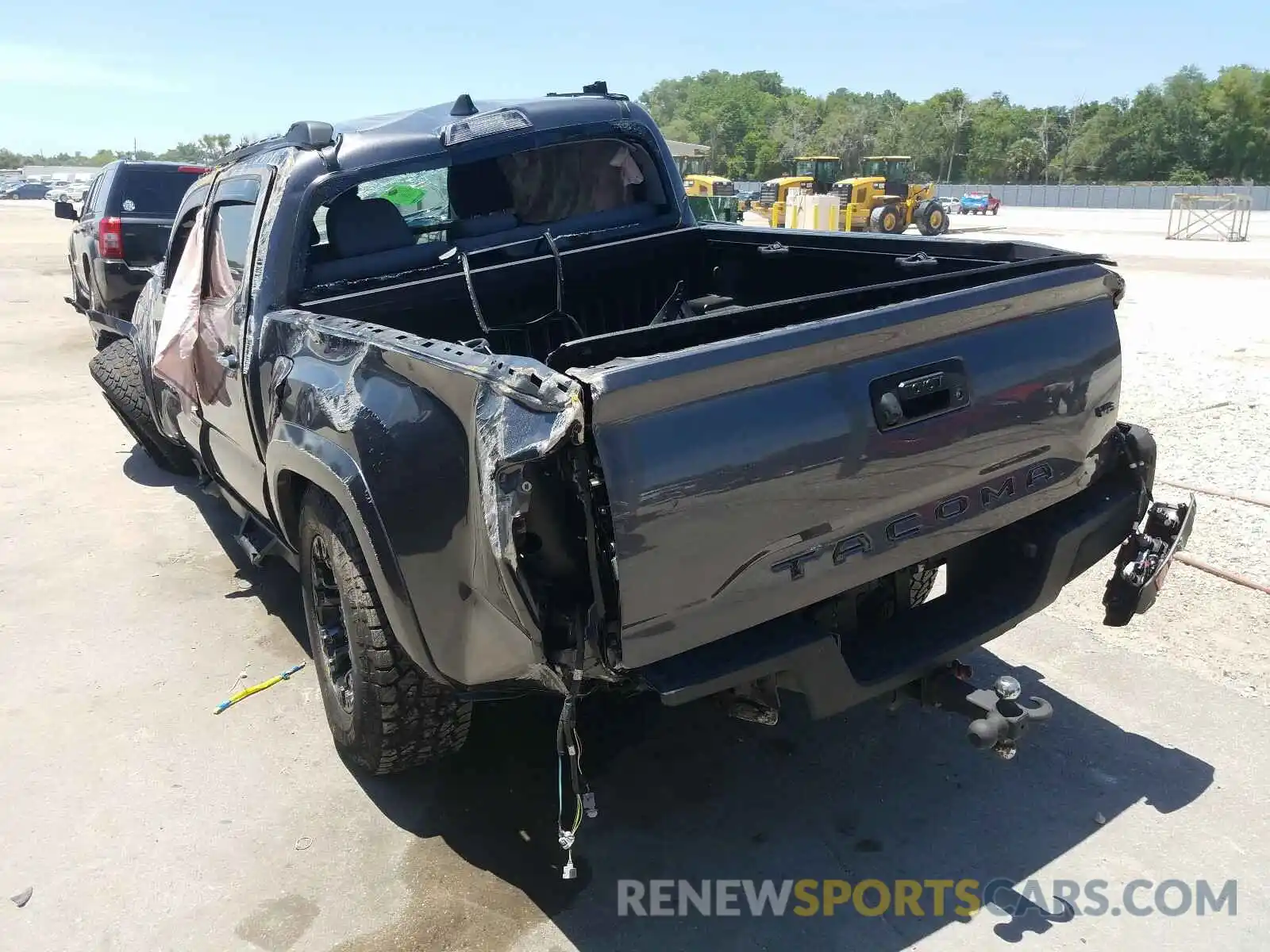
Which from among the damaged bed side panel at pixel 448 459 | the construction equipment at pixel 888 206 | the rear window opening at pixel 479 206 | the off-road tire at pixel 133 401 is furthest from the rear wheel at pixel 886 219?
the damaged bed side panel at pixel 448 459

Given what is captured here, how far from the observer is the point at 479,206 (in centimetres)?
421

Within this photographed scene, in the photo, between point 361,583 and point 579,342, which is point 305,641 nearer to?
point 361,583

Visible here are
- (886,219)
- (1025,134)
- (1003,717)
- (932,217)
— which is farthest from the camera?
(1025,134)

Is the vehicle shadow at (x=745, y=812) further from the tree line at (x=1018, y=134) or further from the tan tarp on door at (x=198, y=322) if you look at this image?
the tree line at (x=1018, y=134)

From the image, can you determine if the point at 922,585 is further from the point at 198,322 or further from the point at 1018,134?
the point at 1018,134

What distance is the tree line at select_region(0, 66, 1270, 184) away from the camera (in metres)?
76.1

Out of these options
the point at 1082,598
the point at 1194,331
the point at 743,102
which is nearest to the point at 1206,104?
the point at 743,102

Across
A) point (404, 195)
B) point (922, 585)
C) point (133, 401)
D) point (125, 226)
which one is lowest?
point (922, 585)

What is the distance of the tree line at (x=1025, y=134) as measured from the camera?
7606 cm

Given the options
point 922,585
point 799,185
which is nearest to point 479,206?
point 922,585

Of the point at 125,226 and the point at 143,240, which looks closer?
the point at 125,226

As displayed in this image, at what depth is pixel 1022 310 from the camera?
2594mm

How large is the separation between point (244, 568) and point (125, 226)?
652cm

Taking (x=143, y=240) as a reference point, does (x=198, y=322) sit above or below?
below
